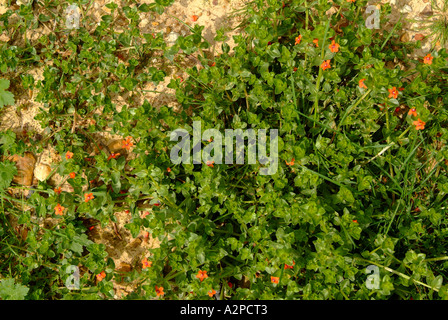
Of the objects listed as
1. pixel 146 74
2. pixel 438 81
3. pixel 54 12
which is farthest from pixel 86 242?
pixel 438 81

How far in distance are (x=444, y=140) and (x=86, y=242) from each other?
121 inches

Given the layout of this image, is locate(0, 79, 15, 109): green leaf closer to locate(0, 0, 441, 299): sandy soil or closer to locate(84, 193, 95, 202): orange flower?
locate(0, 0, 441, 299): sandy soil

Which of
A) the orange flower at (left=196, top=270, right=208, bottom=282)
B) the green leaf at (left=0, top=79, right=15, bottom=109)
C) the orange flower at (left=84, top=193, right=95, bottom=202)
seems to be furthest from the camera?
the green leaf at (left=0, top=79, right=15, bottom=109)

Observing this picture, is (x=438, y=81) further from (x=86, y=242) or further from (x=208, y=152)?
(x=86, y=242)

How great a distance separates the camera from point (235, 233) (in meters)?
3.04

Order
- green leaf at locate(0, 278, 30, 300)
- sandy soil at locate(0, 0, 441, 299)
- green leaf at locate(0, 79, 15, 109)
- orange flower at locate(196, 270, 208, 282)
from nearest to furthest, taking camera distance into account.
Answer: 1. orange flower at locate(196, 270, 208, 282)
2. green leaf at locate(0, 278, 30, 300)
3. sandy soil at locate(0, 0, 441, 299)
4. green leaf at locate(0, 79, 15, 109)

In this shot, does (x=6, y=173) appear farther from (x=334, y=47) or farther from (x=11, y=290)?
(x=334, y=47)

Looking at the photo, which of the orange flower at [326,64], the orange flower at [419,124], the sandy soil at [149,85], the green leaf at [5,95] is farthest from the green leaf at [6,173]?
the orange flower at [419,124]

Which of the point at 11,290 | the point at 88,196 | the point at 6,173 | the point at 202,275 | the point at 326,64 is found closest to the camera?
the point at 202,275

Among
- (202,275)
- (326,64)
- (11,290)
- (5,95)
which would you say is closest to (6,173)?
(5,95)

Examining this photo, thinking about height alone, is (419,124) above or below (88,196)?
above

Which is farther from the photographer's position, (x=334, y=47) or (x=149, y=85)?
(x=149, y=85)

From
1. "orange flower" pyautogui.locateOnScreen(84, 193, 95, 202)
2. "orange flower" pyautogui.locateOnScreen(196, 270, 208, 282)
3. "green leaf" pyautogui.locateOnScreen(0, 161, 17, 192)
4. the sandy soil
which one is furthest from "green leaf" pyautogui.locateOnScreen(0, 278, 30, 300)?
"orange flower" pyautogui.locateOnScreen(196, 270, 208, 282)

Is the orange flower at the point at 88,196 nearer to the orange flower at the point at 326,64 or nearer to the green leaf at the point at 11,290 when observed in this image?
the green leaf at the point at 11,290
